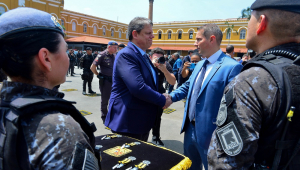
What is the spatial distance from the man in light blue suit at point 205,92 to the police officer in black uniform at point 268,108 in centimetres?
88

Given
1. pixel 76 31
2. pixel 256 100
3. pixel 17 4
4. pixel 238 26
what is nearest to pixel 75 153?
pixel 256 100

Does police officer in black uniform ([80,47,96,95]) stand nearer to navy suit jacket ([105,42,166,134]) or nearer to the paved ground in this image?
the paved ground

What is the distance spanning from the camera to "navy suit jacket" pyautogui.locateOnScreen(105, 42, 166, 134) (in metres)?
2.12

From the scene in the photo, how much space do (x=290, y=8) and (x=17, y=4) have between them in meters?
Answer: 33.8

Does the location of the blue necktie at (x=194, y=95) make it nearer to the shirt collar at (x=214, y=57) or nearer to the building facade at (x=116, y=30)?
the shirt collar at (x=214, y=57)

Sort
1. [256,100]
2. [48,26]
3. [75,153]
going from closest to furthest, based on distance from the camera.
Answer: [75,153]
[48,26]
[256,100]

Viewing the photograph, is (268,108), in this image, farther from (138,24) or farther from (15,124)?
(138,24)

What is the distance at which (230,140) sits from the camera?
3.34 ft

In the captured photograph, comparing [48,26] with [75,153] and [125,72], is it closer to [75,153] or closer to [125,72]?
[75,153]

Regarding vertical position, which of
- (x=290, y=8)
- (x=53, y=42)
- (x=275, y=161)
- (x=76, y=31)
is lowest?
(x=275, y=161)

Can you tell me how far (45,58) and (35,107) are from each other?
0.82 feet

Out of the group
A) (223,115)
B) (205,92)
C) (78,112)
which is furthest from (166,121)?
(78,112)

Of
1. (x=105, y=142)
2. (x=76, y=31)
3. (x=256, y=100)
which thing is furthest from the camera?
(x=76, y=31)

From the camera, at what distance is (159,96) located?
7.27ft
